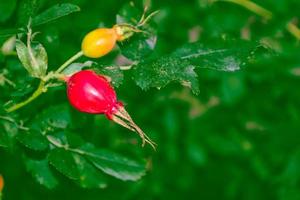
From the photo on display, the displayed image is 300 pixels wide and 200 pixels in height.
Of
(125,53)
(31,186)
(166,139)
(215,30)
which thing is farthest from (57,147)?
(166,139)

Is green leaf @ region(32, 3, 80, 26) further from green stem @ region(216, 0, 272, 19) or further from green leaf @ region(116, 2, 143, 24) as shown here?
green stem @ region(216, 0, 272, 19)

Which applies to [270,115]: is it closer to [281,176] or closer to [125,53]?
[281,176]

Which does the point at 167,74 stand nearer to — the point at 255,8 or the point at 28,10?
the point at 28,10

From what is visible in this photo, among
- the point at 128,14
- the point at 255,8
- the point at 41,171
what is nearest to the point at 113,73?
the point at 128,14

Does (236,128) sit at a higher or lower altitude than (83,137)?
lower

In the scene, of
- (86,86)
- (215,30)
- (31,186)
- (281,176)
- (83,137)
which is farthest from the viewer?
(281,176)

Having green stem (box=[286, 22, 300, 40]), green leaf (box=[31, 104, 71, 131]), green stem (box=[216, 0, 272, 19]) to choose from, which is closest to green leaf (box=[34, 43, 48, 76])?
green leaf (box=[31, 104, 71, 131])
